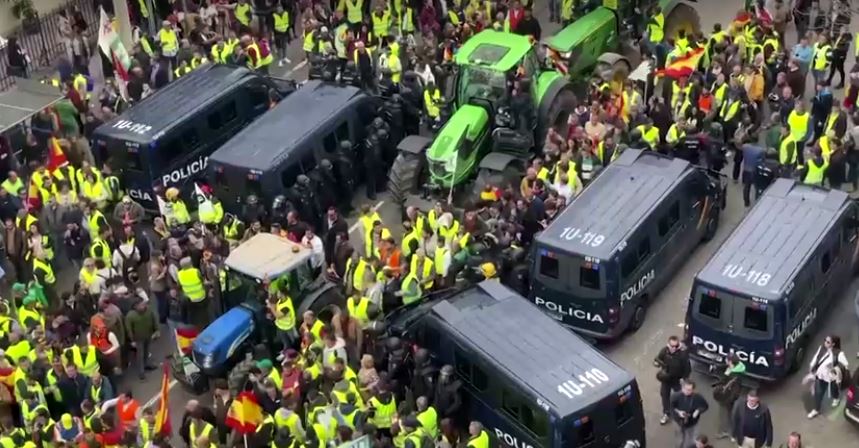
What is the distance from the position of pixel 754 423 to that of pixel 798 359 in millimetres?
2528

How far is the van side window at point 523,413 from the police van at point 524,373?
0.01 meters

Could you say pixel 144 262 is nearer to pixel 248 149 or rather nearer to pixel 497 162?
pixel 248 149

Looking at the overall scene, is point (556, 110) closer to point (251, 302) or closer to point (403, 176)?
point (403, 176)

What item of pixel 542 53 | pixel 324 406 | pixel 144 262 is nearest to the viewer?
pixel 324 406

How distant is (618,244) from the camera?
1959cm

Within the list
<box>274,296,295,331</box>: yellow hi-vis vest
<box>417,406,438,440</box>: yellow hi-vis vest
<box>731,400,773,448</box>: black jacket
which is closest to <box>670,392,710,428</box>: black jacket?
<box>731,400,773,448</box>: black jacket

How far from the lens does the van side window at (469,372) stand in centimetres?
1764

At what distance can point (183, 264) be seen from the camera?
2000cm

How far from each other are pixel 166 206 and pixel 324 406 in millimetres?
6874

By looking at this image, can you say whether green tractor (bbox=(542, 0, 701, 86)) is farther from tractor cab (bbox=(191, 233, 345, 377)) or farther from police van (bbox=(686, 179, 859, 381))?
tractor cab (bbox=(191, 233, 345, 377))

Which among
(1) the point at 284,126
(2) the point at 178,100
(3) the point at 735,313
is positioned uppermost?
(2) the point at 178,100

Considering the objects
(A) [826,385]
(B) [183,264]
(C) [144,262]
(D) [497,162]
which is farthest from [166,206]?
(A) [826,385]

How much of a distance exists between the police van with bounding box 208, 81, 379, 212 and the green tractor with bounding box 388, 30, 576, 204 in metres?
1.10

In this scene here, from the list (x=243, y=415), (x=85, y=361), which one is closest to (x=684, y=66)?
(x=243, y=415)
